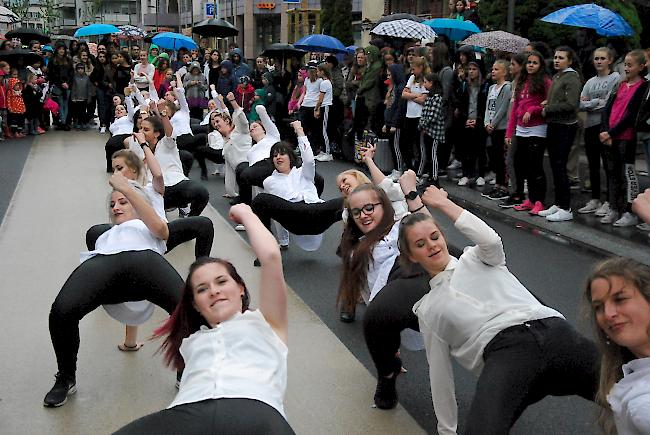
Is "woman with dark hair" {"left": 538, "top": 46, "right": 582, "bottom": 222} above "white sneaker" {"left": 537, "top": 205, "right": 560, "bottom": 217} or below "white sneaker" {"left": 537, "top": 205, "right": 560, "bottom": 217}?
above

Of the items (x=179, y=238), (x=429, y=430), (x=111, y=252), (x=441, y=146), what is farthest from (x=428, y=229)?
(x=441, y=146)

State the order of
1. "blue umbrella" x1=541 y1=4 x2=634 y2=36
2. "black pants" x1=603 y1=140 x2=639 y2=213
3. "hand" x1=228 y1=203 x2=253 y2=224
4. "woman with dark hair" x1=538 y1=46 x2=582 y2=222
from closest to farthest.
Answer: "hand" x1=228 y1=203 x2=253 y2=224, "black pants" x1=603 y1=140 x2=639 y2=213, "woman with dark hair" x1=538 y1=46 x2=582 y2=222, "blue umbrella" x1=541 y1=4 x2=634 y2=36

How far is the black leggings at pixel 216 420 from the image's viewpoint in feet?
8.38

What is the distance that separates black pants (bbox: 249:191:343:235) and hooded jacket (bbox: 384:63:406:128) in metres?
4.62

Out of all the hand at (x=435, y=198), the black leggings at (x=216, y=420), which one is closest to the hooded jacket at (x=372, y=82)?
the hand at (x=435, y=198)

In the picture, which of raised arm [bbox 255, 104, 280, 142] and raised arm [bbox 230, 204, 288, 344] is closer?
raised arm [bbox 230, 204, 288, 344]

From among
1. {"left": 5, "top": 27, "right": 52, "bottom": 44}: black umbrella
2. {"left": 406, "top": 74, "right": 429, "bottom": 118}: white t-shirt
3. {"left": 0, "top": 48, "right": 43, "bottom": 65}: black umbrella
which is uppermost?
{"left": 5, "top": 27, "right": 52, "bottom": 44}: black umbrella

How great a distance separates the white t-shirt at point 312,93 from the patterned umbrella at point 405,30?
5.33 feet

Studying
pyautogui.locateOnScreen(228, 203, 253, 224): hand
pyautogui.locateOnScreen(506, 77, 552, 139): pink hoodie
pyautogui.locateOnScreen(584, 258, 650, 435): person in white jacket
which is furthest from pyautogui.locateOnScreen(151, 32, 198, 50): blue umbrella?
pyautogui.locateOnScreen(584, 258, 650, 435): person in white jacket

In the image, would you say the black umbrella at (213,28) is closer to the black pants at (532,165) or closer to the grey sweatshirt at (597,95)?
the black pants at (532,165)

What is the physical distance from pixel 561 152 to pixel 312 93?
6.16 metres

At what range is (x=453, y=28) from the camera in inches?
479

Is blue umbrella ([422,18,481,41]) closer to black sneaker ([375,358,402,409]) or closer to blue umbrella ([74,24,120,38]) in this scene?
black sneaker ([375,358,402,409])

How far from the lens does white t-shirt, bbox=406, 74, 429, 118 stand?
10.5 meters
